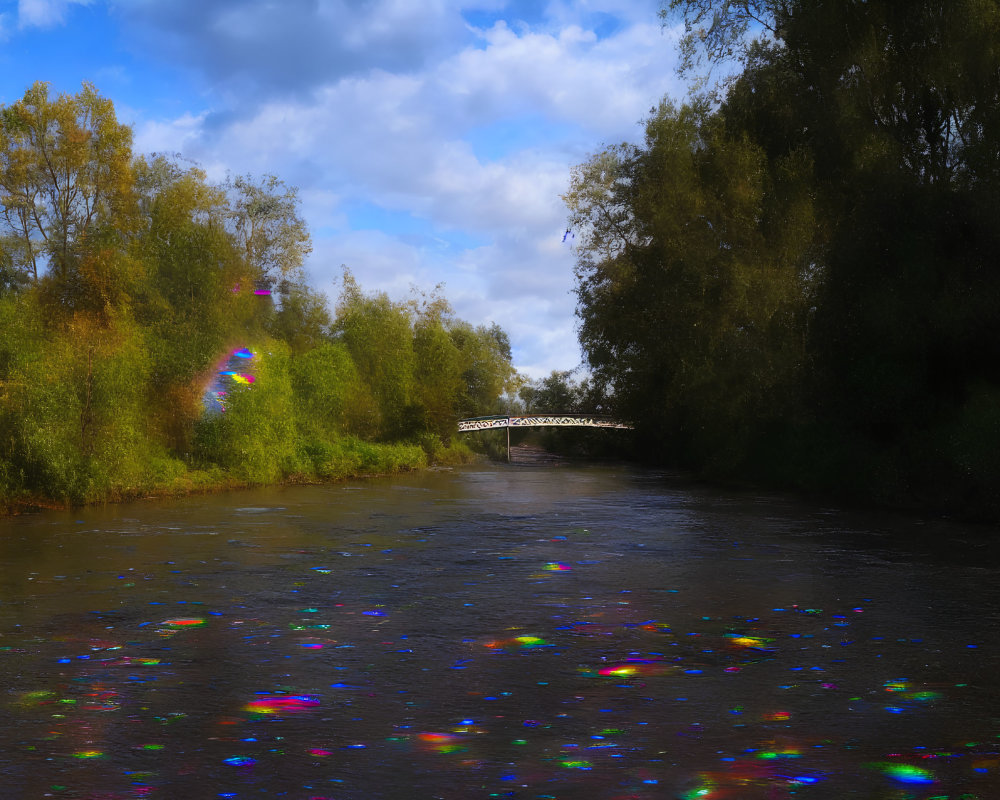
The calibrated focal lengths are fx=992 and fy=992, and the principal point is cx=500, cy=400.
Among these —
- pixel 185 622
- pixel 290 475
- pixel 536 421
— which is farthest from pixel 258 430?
pixel 536 421

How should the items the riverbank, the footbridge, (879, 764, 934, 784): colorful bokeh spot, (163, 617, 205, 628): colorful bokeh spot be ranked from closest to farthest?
1. (879, 764, 934, 784): colorful bokeh spot
2. (163, 617, 205, 628): colorful bokeh spot
3. the riverbank
4. the footbridge

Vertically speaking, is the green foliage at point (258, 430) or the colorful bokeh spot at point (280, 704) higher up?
the green foliage at point (258, 430)

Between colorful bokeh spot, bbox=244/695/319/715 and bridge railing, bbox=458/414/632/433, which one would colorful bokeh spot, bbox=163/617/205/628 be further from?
bridge railing, bbox=458/414/632/433

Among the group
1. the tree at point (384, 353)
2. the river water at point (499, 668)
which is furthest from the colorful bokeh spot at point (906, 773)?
the tree at point (384, 353)

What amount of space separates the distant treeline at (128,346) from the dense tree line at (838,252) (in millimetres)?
16029

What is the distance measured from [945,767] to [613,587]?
27.4 feet

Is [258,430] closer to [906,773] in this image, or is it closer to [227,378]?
[227,378]

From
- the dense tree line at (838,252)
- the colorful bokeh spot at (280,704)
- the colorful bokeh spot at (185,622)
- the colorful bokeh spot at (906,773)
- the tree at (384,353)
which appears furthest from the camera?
the tree at (384,353)

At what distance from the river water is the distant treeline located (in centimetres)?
722

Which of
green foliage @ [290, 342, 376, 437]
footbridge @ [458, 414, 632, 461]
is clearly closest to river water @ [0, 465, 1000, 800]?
green foliage @ [290, 342, 376, 437]

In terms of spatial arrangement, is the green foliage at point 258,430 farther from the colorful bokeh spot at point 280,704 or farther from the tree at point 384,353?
the colorful bokeh spot at point 280,704

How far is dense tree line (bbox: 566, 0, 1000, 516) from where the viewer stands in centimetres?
2453

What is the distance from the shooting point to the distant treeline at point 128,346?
91.8ft

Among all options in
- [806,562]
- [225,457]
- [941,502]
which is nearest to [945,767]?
[806,562]
